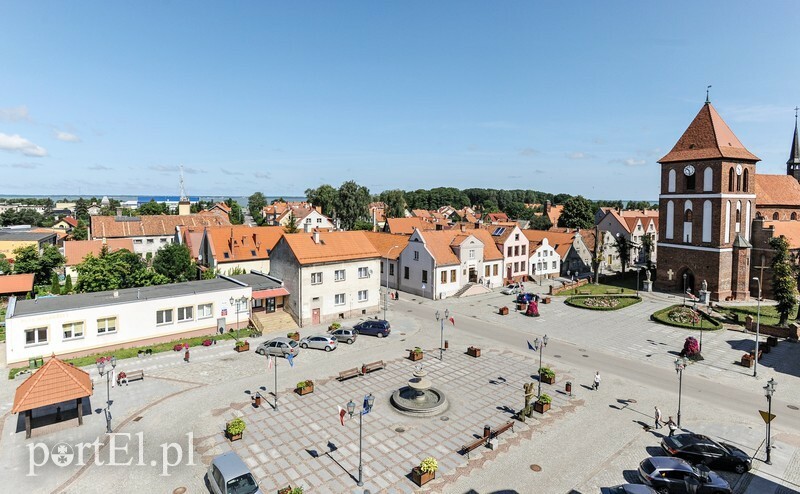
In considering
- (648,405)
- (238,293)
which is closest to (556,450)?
(648,405)

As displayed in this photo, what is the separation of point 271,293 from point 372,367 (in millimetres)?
15552

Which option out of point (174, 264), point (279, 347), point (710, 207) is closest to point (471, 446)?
point (279, 347)

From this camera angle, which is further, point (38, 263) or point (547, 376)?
point (38, 263)

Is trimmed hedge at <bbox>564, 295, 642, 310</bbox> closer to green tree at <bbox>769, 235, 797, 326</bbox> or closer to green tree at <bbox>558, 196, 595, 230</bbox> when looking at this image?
green tree at <bbox>769, 235, 797, 326</bbox>

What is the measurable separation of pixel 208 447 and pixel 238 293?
20.3 m

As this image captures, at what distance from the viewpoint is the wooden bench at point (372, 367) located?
99.5 ft

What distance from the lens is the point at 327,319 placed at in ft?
143

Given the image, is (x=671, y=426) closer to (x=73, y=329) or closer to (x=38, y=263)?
(x=73, y=329)

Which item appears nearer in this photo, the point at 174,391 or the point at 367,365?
the point at 174,391

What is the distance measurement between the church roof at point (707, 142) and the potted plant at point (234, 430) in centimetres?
5636

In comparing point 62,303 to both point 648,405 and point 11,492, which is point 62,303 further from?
point 648,405

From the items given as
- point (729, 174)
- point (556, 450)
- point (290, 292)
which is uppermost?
point (729, 174)

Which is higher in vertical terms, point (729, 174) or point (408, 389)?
point (729, 174)

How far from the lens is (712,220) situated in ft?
172
